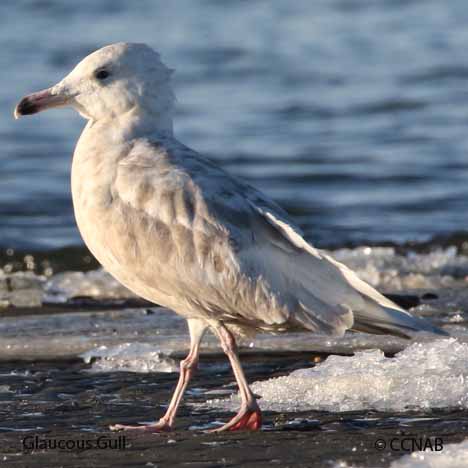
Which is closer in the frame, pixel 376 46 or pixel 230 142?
pixel 230 142

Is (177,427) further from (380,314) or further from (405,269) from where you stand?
(405,269)

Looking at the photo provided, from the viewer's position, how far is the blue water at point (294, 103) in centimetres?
1315

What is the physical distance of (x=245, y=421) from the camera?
559cm

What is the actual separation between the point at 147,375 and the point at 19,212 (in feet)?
21.9

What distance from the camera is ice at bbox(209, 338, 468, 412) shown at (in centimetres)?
580

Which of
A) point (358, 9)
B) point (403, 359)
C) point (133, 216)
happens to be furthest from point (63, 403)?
point (358, 9)

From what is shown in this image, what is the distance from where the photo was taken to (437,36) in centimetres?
2253

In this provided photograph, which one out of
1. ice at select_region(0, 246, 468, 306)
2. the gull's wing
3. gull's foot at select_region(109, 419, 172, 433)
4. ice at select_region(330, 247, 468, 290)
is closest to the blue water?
ice at select_region(330, 247, 468, 290)

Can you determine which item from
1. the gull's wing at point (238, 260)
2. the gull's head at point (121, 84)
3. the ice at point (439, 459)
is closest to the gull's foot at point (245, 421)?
the gull's wing at point (238, 260)

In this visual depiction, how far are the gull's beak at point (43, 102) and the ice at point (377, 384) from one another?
1533mm

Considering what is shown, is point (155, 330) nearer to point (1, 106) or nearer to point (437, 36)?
point (1, 106)

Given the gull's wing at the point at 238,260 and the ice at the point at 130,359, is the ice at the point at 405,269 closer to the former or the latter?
the ice at the point at 130,359

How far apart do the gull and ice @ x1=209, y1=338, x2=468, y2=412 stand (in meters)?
0.26

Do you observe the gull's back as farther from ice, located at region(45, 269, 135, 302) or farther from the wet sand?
ice, located at region(45, 269, 135, 302)
